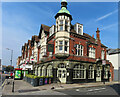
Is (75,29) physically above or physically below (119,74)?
above

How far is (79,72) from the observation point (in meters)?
21.3

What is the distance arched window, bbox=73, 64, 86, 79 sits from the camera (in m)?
20.7

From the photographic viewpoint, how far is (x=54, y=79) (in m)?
19.5

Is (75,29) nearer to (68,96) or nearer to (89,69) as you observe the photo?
(89,69)

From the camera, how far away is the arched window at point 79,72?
20719 mm

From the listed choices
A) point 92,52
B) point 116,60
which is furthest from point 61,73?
point 116,60

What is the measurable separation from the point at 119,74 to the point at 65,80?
16352 mm

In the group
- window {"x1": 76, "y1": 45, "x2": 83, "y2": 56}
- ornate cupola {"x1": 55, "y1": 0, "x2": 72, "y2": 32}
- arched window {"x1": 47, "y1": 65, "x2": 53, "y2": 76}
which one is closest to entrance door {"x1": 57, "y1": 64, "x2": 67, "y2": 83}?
arched window {"x1": 47, "y1": 65, "x2": 53, "y2": 76}

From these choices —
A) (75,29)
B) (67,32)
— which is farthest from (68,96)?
(75,29)

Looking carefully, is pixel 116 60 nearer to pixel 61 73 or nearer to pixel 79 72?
pixel 79 72

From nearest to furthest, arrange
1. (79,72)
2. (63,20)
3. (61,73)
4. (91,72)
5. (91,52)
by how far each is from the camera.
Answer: (61,73), (63,20), (79,72), (91,72), (91,52)

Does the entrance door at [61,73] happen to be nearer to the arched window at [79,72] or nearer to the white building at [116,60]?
the arched window at [79,72]

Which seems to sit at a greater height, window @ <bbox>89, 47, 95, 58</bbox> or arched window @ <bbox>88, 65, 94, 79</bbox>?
window @ <bbox>89, 47, 95, 58</bbox>

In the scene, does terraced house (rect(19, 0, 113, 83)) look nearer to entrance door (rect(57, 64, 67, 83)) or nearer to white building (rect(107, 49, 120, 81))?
entrance door (rect(57, 64, 67, 83))
